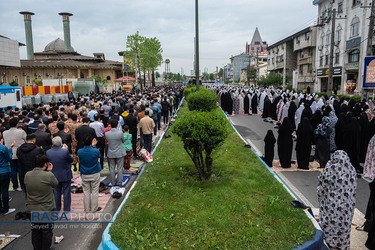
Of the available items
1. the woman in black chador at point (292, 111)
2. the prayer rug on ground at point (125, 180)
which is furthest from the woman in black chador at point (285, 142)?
the woman in black chador at point (292, 111)

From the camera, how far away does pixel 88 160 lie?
5.75 m

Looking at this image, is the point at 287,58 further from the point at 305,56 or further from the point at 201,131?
the point at 201,131

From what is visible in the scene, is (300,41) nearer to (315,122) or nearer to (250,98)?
(250,98)

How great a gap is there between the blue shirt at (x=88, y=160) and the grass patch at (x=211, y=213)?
106 centimetres

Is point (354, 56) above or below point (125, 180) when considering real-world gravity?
above

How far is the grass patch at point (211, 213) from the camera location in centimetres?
467

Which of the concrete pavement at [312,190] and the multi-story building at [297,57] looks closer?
the concrete pavement at [312,190]

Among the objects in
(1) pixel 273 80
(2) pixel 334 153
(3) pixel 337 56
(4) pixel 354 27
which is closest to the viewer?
(2) pixel 334 153

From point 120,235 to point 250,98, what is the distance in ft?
65.7

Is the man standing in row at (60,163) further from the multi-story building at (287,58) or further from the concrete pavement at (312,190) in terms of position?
the multi-story building at (287,58)

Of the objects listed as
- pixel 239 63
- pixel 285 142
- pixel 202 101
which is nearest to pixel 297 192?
pixel 285 142

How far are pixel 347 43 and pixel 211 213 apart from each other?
113 feet

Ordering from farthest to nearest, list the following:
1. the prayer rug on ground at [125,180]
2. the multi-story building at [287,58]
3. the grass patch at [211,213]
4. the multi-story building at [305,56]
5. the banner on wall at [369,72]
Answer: the multi-story building at [287,58], the multi-story building at [305,56], the banner on wall at [369,72], the prayer rug on ground at [125,180], the grass patch at [211,213]

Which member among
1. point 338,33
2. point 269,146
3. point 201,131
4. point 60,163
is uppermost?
point 338,33
